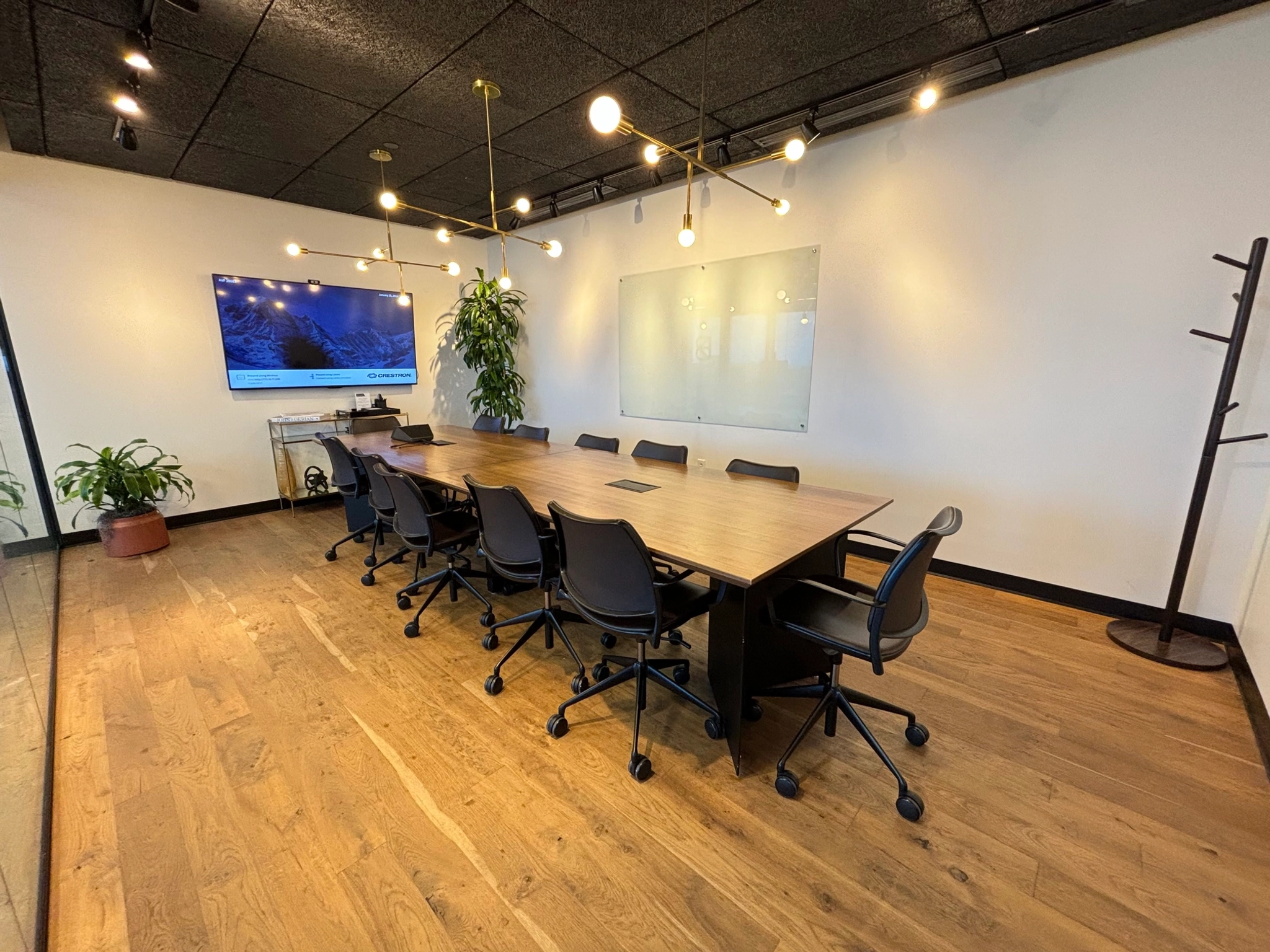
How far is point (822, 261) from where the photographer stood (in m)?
3.54

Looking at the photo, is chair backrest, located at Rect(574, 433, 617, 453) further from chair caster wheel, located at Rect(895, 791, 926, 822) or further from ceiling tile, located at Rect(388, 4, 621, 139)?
chair caster wheel, located at Rect(895, 791, 926, 822)

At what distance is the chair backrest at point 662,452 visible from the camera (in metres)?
3.31

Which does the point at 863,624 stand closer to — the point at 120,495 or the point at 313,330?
the point at 120,495

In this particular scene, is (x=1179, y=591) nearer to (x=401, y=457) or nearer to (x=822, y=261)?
(x=822, y=261)

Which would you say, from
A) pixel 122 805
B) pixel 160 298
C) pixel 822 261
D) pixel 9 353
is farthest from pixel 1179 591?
pixel 9 353

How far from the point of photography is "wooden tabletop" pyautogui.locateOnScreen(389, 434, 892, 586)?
1.67 m

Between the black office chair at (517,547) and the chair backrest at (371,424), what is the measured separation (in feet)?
10.2

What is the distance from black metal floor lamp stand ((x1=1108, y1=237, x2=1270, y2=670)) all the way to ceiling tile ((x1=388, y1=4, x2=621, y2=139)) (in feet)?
9.83

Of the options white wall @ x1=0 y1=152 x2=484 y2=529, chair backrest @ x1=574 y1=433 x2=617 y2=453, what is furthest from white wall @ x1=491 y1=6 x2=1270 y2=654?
white wall @ x1=0 y1=152 x2=484 y2=529

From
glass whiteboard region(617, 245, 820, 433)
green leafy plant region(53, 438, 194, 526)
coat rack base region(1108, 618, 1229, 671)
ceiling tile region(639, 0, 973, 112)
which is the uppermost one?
ceiling tile region(639, 0, 973, 112)

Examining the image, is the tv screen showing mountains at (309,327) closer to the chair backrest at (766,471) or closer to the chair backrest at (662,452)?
the chair backrest at (662,452)

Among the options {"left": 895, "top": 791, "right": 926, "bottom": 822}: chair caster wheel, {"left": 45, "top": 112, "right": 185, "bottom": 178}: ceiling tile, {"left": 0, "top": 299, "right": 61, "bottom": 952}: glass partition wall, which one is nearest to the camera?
{"left": 0, "top": 299, "right": 61, "bottom": 952}: glass partition wall

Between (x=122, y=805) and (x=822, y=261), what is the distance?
4.41 metres

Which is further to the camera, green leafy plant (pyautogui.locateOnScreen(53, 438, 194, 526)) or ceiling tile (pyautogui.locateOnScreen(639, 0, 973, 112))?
green leafy plant (pyautogui.locateOnScreen(53, 438, 194, 526))
